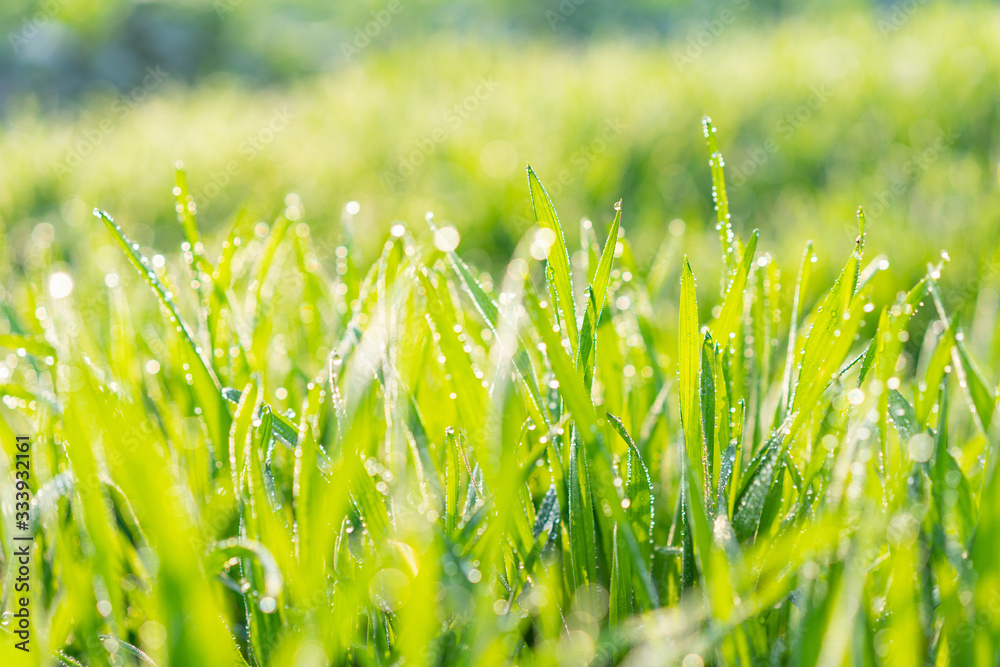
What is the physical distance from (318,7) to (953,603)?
31.2 ft

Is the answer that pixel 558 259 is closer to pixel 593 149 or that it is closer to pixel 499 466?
pixel 499 466

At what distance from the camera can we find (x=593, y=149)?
2.65 m

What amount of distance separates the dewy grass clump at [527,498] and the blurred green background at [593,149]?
0.58m

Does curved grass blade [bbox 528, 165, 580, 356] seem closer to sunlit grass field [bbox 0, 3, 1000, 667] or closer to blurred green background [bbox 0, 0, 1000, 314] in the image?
sunlit grass field [bbox 0, 3, 1000, 667]

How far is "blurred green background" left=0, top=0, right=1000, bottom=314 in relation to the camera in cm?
208

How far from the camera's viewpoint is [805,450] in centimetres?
76

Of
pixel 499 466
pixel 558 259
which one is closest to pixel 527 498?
pixel 499 466

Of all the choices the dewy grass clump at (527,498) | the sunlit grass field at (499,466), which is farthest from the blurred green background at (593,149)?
the dewy grass clump at (527,498)

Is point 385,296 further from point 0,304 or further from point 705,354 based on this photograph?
point 0,304

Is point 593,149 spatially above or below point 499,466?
above

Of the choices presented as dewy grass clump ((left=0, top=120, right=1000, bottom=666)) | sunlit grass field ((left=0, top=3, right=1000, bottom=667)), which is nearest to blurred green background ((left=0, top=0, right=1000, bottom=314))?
sunlit grass field ((left=0, top=3, right=1000, bottom=667))

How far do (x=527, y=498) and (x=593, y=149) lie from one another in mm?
2106

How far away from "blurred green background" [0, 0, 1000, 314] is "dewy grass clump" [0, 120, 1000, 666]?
1.90 ft

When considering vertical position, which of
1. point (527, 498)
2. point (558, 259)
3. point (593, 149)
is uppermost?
point (593, 149)
